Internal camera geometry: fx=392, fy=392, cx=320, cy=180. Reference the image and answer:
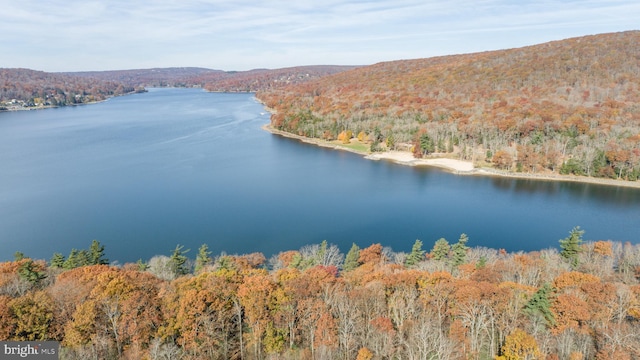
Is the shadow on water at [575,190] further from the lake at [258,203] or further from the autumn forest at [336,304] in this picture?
the autumn forest at [336,304]

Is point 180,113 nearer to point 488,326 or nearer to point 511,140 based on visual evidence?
point 511,140

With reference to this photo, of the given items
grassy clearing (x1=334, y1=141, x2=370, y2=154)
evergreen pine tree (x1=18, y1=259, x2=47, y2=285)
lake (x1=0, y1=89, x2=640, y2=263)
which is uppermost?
grassy clearing (x1=334, y1=141, x2=370, y2=154)

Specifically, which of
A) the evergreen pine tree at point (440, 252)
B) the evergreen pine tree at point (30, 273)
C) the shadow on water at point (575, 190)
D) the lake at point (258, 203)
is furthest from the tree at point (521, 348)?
the shadow on water at point (575, 190)

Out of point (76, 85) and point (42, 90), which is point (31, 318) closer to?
point (42, 90)

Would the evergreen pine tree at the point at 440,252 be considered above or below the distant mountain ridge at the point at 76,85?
below

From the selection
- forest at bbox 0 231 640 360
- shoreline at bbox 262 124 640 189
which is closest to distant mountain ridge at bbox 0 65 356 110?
shoreline at bbox 262 124 640 189

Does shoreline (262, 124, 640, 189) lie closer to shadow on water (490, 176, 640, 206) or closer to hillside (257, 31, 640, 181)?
shadow on water (490, 176, 640, 206)

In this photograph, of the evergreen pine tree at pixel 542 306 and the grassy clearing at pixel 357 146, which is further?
the grassy clearing at pixel 357 146
